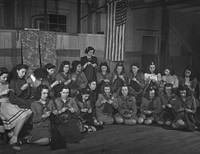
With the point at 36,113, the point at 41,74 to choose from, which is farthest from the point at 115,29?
the point at 36,113

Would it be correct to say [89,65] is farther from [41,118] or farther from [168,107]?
[41,118]

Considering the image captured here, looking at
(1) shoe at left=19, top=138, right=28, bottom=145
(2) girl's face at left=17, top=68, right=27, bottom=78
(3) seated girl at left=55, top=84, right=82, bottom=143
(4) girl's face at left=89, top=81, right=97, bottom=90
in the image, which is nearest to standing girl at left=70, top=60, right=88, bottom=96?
(4) girl's face at left=89, top=81, right=97, bottom=90

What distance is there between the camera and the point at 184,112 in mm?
6184

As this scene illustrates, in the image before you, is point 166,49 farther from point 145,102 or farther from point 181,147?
point 181,147

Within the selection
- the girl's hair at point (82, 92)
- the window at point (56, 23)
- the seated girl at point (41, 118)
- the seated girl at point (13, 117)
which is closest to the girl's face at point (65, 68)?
the girl's hair at point (82, 92)

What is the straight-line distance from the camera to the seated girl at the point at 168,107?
21.3 ft

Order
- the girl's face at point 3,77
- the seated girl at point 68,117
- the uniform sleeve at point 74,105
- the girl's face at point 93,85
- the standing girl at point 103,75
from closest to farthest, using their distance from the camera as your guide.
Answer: the seated girl at point 68,117 → the girl's face at point 3,77 → the uniform sleeve at point 74,105 → the girl's face at point 93,85 → the standing girl at point 103,75

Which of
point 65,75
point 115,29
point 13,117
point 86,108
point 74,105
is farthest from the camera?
point 115,29

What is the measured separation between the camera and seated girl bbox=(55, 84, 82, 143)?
5.18 metres

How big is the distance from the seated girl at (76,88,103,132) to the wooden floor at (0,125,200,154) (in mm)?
269

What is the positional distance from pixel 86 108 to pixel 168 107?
2262 mm

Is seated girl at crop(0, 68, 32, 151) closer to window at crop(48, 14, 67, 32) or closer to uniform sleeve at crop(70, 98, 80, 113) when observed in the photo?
uniform sleeve at crop(70, 98, 80, 113)

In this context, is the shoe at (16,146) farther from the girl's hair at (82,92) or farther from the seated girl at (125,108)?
the seated girl at (125,108)

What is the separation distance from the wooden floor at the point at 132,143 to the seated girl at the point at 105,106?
338 millimetres
